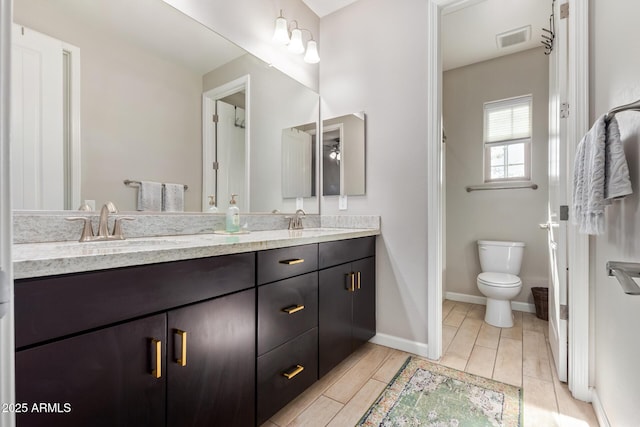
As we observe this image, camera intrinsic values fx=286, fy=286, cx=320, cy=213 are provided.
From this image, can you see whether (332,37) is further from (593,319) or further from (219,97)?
(593,319)

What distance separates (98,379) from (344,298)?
1247mm

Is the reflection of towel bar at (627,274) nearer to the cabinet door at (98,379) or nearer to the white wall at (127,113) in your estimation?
the cabinet door at (98,379)

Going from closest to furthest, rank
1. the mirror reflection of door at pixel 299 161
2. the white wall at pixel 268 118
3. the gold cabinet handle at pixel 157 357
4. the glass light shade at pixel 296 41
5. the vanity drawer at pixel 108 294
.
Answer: the vanity drawer at pixel 108 294 → the gold cabinet handle at pixel 157 357 → the white wall at pixel 268 118 → the glass light shade at pixel 296 41 → the mirror reflection of door at pixel 299 161

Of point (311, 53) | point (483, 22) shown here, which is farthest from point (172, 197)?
point (483, 22)

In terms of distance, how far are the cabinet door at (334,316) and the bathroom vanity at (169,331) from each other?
30 millimetres

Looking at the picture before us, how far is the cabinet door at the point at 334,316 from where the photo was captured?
1.55 meters

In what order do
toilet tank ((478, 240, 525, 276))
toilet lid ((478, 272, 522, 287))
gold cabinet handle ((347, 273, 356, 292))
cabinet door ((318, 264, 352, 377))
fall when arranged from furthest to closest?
1. toilet tank ((478, 240, 525, 276))
2. toilet lid ((478, 272, 522, 287))
3. gold cabinet handle ((347, 273, 356, 292))
4. cabinet door ((318, 264, 352, 377))

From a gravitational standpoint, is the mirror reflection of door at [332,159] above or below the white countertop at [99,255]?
above

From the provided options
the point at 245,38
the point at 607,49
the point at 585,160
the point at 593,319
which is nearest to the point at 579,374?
the point at 593,319

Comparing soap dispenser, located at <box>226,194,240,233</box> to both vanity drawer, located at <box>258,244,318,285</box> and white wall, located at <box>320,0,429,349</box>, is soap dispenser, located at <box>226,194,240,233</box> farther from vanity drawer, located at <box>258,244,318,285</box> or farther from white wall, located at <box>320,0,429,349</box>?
white wall, located at <box>320,0,429,349</box>

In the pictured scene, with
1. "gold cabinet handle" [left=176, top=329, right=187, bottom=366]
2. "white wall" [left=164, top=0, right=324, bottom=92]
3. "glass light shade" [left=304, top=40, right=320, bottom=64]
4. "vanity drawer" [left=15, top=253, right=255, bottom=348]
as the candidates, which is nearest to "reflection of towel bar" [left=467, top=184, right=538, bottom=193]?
"white wall" [left=164, top=0, right=324, bottom=92]

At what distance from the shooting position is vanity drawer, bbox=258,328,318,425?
1.19 metres

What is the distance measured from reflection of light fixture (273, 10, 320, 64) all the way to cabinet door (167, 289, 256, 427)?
1.81 metres

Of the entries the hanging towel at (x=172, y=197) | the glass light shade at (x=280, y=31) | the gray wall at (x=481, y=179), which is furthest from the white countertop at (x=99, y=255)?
the gray wall at (x=481, y=179)
